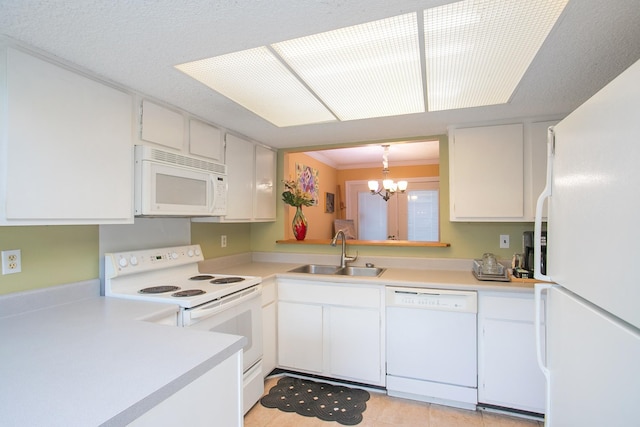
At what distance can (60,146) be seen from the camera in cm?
147

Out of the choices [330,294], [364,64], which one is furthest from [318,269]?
[364,64]

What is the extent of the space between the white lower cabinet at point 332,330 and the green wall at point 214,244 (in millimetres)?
662

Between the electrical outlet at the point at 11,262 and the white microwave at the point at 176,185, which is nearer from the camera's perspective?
the electrical outlet at the point at 11,262

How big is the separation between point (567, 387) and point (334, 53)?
5.19ft

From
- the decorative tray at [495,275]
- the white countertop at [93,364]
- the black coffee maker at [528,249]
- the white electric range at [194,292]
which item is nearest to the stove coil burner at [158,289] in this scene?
the white electric range at [194,292]

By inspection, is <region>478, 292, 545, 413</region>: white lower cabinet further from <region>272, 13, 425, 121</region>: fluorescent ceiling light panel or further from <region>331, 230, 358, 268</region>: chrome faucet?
<region>272, 13, 425, 121</region>: fluorescent ceiling light panel

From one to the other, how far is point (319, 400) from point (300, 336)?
48 cm

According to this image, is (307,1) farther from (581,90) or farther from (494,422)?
(494,422)

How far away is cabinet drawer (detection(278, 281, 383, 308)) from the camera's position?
2.43m

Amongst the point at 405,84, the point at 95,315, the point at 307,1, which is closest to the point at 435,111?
the point at 405,84

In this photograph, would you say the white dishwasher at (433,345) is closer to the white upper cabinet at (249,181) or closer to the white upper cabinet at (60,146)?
the white upper cabinet at (249,181)

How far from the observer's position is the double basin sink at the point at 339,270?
2.88 meters

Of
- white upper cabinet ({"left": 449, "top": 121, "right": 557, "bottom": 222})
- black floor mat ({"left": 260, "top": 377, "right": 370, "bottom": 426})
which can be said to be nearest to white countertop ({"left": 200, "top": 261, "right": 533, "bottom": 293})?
white upper cabinet ({"left": 449, "top": 121, "right": 557, "bottom": 222})

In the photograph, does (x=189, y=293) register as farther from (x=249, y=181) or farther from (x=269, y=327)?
(x=249, y=181)
